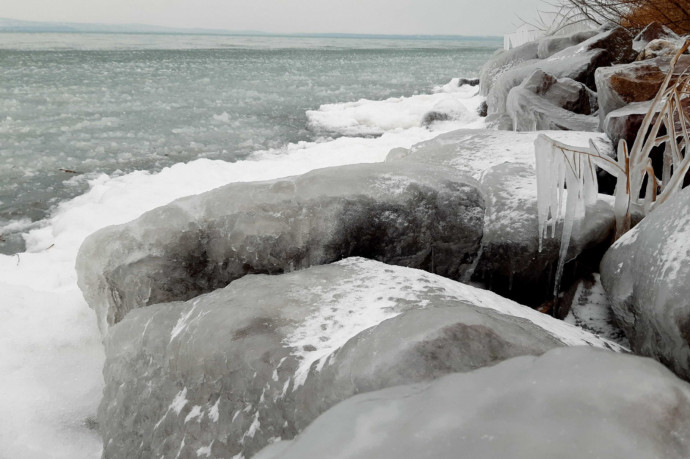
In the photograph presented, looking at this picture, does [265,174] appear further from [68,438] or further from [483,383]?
[483,383]

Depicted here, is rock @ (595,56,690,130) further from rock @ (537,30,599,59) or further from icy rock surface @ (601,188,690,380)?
rock @ (537,30,599,59)

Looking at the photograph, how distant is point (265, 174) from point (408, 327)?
424 cm

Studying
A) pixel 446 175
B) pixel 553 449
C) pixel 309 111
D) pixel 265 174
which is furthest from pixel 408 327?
pixel 309 111

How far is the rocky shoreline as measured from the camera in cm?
79

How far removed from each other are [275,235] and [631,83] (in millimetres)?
2944

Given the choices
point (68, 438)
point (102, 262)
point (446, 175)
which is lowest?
point (68, 438)

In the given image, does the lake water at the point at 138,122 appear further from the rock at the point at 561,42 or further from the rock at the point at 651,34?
the rock at the point at 651,34

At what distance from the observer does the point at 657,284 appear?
158 cm

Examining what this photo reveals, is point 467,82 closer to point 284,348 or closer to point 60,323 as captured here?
point 60,323

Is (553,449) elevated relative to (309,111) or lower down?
elevated

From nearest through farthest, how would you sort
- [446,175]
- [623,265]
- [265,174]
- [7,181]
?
[623,265] < [446,175] < [7,181] < [265,174]

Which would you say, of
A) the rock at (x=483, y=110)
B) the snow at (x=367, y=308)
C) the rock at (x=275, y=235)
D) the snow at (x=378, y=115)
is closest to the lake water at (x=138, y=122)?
the snow at (x=378, y=115)

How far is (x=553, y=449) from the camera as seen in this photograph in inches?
28.1

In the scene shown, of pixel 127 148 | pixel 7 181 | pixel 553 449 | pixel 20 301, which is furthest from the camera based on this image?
pixel 127 148
